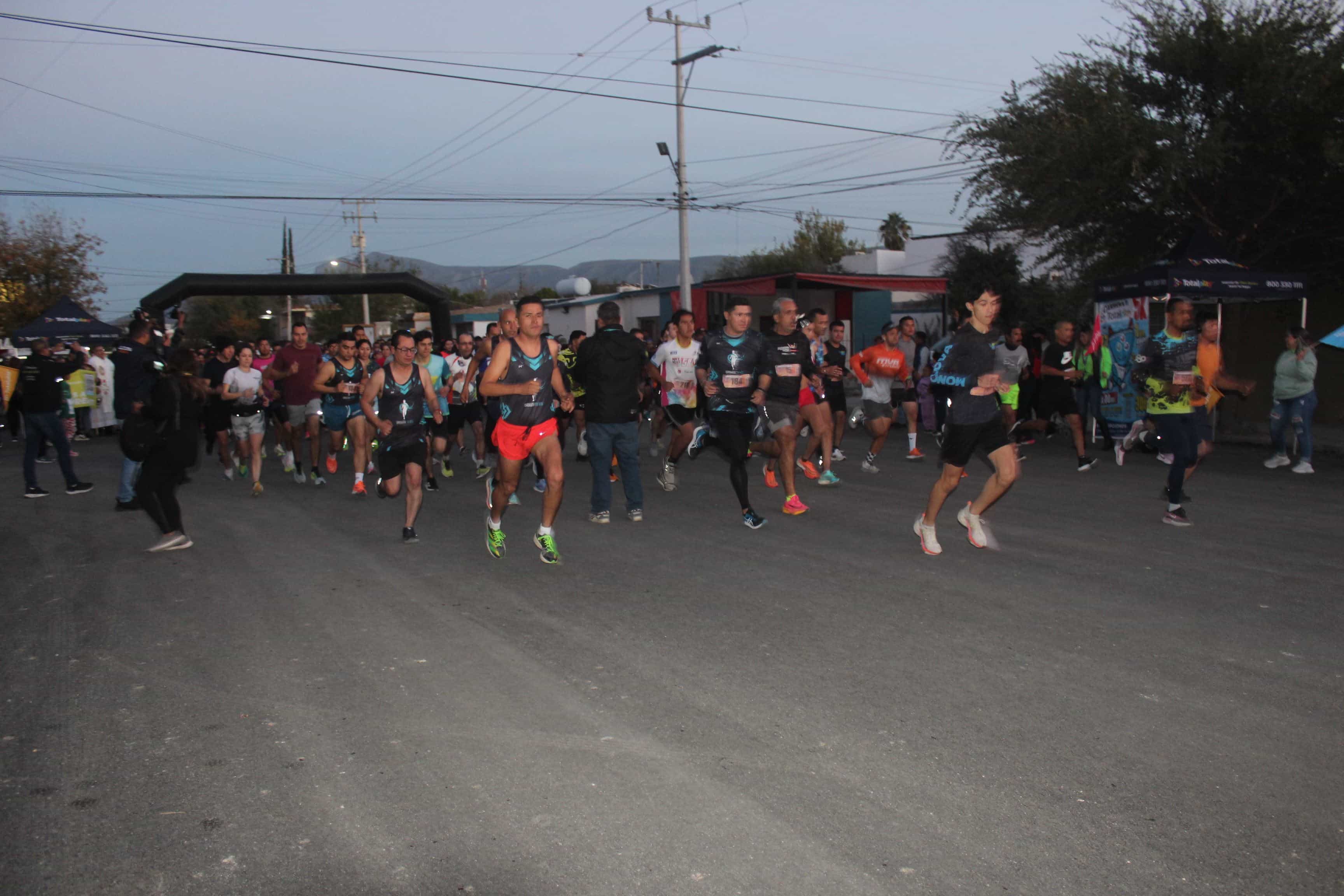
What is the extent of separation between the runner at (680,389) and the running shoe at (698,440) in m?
0.95

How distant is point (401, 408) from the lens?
8.78 metres

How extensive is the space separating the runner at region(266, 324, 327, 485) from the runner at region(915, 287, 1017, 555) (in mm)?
7767

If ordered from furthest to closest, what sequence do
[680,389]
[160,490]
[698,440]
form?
1. [680,389]
2. [698,440]
3. [160,490]

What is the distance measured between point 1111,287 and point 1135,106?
4525mm

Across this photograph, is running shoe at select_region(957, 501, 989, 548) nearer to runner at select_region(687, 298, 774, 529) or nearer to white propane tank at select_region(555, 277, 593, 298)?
runner at select_region(687, 298, 774, 529)

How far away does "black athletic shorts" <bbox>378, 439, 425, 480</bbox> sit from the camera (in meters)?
8.74

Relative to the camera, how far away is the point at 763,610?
6.18 m

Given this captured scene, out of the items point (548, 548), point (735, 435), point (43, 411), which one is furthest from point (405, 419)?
point (43, 411)

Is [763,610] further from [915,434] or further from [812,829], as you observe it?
[915,434]

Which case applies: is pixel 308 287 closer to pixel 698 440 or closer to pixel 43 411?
pixel 43 411

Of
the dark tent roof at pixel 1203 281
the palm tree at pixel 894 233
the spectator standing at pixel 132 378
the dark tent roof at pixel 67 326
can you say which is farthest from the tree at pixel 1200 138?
the palm tree at pixel 894 233

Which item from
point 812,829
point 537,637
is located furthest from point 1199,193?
point 812,829

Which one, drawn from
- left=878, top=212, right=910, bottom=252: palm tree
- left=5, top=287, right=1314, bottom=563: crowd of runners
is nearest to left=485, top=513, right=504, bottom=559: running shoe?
left=5, top=287, right=1314, bottom=563: crowd of runners

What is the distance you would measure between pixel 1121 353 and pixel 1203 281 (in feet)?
10.3
